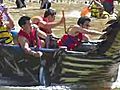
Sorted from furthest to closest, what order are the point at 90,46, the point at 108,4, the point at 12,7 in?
1. the point at 12,7
2. the point at 108,4
3. the point at 90,46

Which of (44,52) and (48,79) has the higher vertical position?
(44,52)

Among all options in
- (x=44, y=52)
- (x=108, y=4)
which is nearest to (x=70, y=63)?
(x=44, y=52)

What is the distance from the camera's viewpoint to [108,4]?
782 inches

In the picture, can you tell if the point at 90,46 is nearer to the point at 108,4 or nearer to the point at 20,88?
the point at 20,88

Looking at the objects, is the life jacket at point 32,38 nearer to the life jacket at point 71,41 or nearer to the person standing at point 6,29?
the life jacket at point 71,41

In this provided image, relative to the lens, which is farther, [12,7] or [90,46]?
[12,7]

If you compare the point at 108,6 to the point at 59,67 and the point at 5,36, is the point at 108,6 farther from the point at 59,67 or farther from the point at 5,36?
the point at 59,67

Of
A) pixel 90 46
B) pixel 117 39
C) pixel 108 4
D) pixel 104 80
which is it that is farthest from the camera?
pixel 108 4

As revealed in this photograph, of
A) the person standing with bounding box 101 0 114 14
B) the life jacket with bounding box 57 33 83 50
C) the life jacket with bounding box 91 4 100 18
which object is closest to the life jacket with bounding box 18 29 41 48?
the life jacket with bounding box 57 33 83 50

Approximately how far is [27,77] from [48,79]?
435 millimetres

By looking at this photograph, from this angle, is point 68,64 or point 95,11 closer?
point 68,64

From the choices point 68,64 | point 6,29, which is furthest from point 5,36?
point 68,64

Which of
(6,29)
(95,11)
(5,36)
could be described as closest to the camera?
(5,36)

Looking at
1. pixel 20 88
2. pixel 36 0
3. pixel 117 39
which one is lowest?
pixel 36 0
